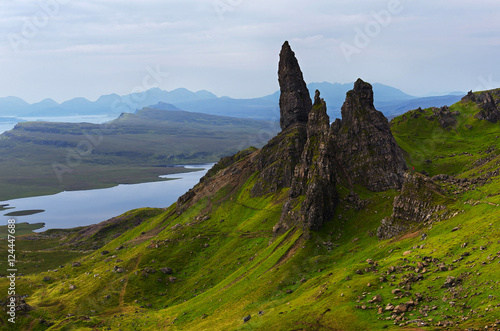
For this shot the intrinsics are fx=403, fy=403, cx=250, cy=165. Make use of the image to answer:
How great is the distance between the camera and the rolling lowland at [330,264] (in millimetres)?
72562

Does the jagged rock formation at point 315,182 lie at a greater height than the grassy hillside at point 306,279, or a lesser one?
greater

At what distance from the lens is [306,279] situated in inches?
4481

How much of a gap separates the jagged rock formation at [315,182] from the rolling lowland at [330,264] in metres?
0.51

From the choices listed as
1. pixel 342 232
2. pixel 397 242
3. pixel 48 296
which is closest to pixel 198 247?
pixel 48 296

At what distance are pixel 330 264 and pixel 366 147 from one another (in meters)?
78.2

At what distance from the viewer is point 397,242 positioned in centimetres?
10512

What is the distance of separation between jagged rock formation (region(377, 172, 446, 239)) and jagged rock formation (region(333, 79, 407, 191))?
45.1 meters

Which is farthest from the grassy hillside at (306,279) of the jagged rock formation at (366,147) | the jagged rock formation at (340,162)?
the jagged rock formation at (366,147)

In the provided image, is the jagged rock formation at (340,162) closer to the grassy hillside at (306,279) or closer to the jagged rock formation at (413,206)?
the grassy hillside at (306,279)

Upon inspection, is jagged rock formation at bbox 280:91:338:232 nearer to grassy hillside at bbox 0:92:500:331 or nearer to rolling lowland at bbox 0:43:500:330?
rolling lowland at bbox 0:43:500:330

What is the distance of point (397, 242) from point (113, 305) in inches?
4179

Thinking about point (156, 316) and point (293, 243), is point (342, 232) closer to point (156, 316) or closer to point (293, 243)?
point (293, 243)

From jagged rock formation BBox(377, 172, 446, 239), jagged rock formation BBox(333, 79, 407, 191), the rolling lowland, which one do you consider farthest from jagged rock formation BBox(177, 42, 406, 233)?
jagged rock formation BBox(377, 172, 446, 239)

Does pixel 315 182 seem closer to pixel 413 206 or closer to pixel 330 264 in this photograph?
pixel 330 264
